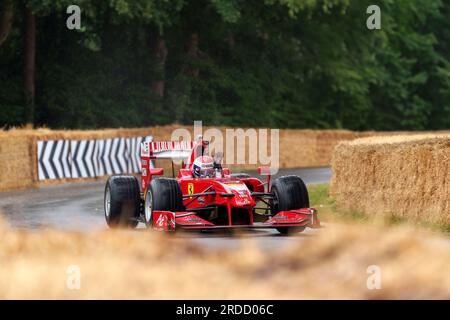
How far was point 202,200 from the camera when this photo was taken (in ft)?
60.4

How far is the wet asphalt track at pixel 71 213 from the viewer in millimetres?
17578

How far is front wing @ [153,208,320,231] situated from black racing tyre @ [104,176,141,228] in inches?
53.6

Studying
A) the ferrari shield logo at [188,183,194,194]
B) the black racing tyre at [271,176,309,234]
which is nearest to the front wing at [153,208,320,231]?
the black racing tyre at [271,176,309,234]

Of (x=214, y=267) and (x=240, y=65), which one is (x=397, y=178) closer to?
(x=214, y=267)

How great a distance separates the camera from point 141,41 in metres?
52.1

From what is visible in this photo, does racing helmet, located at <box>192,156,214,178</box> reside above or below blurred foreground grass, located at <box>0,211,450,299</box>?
above

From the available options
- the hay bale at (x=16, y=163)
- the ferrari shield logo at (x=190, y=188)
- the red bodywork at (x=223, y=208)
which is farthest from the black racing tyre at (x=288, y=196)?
the hay bale at (x=16, y=163)

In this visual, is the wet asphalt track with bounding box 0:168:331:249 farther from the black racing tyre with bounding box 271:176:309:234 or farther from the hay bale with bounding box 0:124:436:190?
the hay bale with bounding box 0:124:436:190

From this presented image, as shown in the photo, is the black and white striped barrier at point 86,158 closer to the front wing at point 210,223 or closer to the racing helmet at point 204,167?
the racing helmet at point 204,167

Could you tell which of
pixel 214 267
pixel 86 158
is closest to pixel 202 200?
pixel 214 267

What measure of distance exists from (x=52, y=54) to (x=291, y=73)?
16.5 metres

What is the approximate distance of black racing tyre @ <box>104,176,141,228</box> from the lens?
61.9ft
